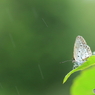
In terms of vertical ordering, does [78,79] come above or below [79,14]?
above

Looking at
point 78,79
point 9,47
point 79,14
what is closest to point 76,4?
point 79,14

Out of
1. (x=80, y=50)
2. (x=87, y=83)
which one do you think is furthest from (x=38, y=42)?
(x=87, y=83)

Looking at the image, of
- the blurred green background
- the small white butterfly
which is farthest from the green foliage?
the blurred green background

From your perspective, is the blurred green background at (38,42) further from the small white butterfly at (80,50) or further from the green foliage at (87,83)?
the green foliage at (87,83)

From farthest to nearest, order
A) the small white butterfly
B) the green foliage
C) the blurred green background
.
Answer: the blurred green background < the small white butterfly < the green foliage

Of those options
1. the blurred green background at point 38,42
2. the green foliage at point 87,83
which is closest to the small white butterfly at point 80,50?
the green foliage at point 87,83

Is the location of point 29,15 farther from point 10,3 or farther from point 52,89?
point 52,89

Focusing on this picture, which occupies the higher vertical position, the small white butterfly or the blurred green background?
the small white butterfly

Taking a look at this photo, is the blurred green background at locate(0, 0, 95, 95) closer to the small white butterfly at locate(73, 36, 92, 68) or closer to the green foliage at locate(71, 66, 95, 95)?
the small white butterfly at locate(73, 36, 92, 68)

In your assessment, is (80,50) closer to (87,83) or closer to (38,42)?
(87,83)
